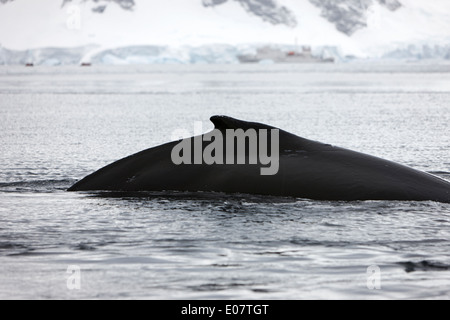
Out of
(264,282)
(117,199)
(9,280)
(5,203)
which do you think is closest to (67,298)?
(9,280)

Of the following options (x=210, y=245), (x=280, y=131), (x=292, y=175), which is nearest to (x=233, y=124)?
(x=280, y=131)

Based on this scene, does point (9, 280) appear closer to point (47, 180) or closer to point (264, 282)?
point (264, 282)

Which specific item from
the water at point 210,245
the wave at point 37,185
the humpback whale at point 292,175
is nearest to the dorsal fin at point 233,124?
the humpback whale at point 292,175

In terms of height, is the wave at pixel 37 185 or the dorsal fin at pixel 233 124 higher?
the dorsal fin at pixel 233 124

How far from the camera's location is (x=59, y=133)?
2602 centimetres

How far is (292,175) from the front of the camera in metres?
10.5

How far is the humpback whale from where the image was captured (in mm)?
10375

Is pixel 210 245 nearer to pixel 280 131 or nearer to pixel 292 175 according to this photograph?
pixel 292 175

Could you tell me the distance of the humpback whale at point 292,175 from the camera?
1038 centimetres

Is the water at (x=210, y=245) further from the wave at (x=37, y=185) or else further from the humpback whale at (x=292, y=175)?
the humpback whale at (x=292, y=175)

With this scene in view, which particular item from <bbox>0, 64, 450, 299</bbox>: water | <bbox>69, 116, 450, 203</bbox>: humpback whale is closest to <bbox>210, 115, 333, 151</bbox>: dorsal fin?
<bbox>69, 116, 450, 203</bbox>: humpback whale

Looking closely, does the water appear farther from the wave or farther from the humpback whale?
the humpback whale

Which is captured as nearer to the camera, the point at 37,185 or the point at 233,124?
the point at 233,124

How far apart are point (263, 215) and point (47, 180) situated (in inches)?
205
